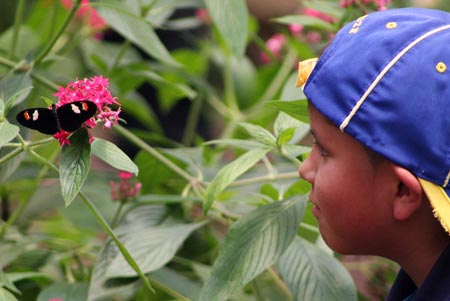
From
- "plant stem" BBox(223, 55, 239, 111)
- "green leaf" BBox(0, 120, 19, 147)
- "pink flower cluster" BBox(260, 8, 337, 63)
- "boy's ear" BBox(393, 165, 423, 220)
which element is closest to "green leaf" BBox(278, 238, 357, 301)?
"boy's ear" BBox(393, 165, 423, 220)

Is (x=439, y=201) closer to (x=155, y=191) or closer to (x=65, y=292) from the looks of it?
(x=65, y=292)

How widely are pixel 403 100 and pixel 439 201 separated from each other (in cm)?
11

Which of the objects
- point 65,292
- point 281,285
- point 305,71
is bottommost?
point 281,285

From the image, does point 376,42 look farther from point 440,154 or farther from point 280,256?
point 280,256

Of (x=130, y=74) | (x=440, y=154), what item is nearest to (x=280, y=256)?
(x=440, y=154)

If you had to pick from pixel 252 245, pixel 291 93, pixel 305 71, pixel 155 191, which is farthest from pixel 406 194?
Answer: pixel 155 191

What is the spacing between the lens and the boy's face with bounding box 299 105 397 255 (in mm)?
1094

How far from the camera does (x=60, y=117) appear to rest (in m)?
1.05

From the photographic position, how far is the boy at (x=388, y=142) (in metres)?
1.04

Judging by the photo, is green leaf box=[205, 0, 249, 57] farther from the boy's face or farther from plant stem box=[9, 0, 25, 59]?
the boy's face

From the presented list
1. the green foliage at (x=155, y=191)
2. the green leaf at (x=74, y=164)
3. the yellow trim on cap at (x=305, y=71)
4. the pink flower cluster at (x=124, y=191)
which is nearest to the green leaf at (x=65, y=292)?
the green foliage at (x=155, y=191)

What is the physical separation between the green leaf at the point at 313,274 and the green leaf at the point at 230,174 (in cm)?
17

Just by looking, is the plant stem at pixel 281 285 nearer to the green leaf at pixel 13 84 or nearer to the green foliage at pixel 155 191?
the green foliage at pixel 155 191

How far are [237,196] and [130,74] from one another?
343mm
